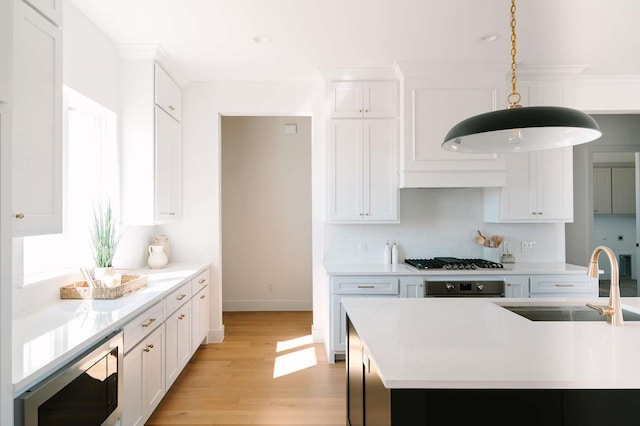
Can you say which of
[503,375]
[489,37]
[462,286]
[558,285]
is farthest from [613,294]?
[489,37]

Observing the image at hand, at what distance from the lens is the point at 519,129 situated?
1.72 m

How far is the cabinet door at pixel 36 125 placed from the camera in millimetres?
1598

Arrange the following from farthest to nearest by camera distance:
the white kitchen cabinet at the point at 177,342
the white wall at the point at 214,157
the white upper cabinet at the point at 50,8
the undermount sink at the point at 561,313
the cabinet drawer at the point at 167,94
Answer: the white wall at the point at 214,157 < the cabinet drawer at the point at 167,94 < the white kitchen cabinet at the point at 177,342 < the undermount sink at the point at 561,313 < the white upper cabinet at the point at 50,8

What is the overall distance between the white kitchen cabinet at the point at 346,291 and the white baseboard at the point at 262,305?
6.50ft

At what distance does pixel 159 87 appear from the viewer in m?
3.49

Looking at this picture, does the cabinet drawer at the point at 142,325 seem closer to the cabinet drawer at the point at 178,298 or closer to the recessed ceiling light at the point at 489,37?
the cabinet drawer at the point at 178,298

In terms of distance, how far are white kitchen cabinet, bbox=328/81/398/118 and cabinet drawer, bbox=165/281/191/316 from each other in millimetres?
2066

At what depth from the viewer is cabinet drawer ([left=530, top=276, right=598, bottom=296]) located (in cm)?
359

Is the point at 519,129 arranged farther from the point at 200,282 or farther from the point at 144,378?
the point at 200,282

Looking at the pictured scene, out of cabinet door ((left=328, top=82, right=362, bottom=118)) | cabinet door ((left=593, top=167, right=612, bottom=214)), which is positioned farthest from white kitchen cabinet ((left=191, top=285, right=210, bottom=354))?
cabinet door ((left=593, top=167, right=612, bottom=214))

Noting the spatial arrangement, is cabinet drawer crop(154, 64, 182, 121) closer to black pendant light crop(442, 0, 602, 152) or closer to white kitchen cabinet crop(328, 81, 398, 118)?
white kitchen cabinet crop(328, 81, 398, 118)

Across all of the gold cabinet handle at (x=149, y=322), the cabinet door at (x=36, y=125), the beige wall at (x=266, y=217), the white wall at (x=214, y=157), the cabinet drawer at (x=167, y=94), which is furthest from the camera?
the beige wall at (x=266, y=217)

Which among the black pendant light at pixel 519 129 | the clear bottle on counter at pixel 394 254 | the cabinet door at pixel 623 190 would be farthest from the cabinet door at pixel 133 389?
the cabinet door at pixel 623 190

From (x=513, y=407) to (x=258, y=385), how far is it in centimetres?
225
